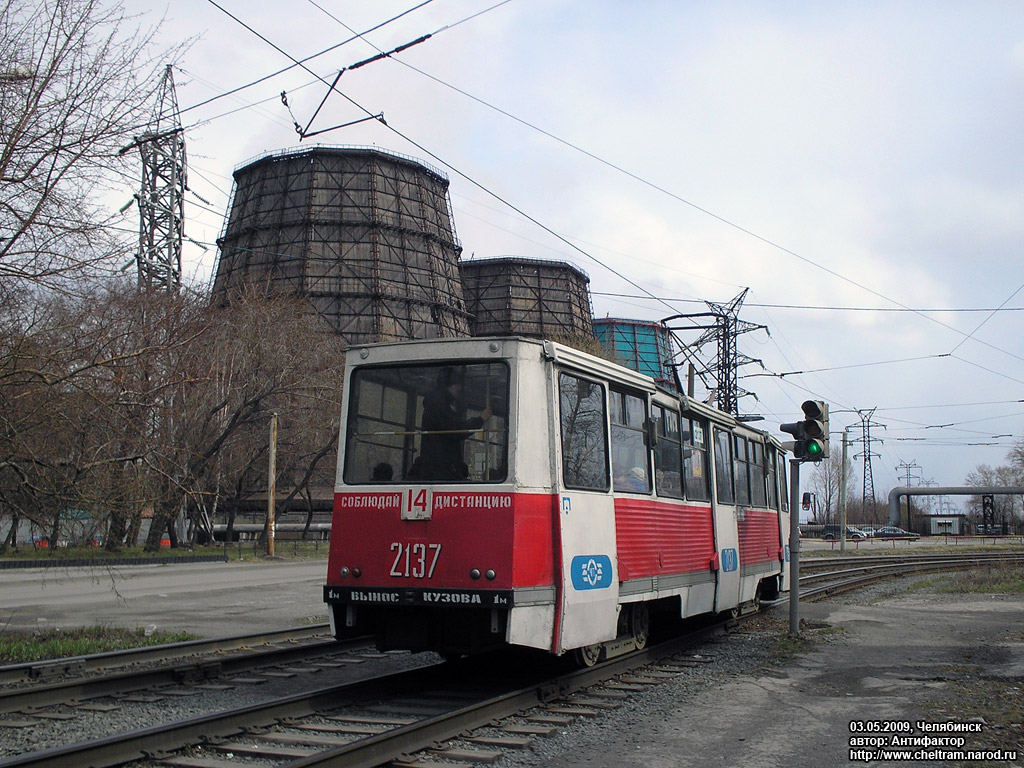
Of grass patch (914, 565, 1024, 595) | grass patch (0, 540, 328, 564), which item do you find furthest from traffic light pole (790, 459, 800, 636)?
grass patch (0, 540, 328, 564)

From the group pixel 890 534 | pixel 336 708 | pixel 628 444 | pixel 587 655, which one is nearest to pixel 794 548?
pixel 628 444

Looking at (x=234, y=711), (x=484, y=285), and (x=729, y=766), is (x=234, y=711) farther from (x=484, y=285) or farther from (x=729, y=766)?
(x=484, y=285)

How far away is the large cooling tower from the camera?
206ft

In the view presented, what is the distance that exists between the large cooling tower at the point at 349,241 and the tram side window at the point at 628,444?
51654 millimetres

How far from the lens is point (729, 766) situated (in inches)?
254

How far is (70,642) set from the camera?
37.7 ft

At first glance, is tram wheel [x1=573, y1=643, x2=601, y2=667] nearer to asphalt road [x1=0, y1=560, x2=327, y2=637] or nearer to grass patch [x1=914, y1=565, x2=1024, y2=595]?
asphalt road [x1=0, y1=560, x2=327, y2=637]

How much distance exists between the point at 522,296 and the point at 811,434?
71149mm

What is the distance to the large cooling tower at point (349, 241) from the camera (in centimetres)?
6278

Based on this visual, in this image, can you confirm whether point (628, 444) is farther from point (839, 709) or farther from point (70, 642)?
point (70, 642)

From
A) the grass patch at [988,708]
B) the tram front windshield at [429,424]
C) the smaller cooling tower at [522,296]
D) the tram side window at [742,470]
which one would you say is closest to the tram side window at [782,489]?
the tram side window at [742,470]

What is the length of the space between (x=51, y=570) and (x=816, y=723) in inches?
859

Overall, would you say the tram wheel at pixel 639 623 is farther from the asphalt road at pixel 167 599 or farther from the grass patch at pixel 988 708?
the asphalt road at pixel 167 599

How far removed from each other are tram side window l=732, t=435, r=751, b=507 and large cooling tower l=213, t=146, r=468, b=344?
1877 inches
